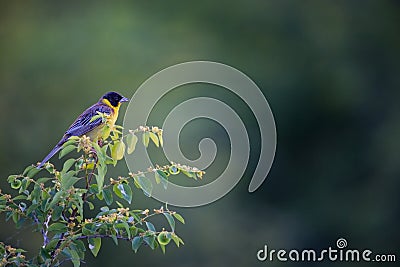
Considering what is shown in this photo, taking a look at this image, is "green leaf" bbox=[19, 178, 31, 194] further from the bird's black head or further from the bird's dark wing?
the bird's black head

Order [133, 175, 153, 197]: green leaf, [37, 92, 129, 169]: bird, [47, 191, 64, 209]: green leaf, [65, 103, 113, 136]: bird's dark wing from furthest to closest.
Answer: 1. [65, 103, 113, 136]: bird's dark wing
2. [37, 92, 129, 169]: bird
3. [133, 175, 153, 197]: green leaf
4. [47, 191, 64, 209]: green leaf

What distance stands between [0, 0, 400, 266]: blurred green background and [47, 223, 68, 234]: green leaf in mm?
4942

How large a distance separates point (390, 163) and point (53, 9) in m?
4.63

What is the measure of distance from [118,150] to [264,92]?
662 centimetres

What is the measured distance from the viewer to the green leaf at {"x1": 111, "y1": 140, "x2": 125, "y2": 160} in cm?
276

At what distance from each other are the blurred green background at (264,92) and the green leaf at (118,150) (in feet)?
16.3

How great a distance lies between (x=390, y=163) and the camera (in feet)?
31.3

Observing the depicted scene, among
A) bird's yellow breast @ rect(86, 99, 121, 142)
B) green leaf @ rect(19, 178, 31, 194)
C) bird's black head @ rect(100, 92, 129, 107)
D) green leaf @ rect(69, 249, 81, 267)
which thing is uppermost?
bird's black head @ rect(100, 92, 129, 107)

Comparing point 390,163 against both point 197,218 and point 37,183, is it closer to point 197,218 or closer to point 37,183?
point 197,218

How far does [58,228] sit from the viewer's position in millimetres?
2758

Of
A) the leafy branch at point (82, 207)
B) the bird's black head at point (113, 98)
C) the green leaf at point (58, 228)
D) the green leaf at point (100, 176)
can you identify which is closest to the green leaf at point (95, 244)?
the leafy branch at point (82, 207)

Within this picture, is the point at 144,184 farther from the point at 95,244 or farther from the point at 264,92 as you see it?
the point at 264,92

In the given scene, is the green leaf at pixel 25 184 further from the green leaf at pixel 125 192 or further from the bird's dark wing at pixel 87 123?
the bird's dark wing at pixel 87 123

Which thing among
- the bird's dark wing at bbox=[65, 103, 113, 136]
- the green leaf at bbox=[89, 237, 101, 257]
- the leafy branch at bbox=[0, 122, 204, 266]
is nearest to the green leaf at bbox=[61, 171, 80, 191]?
the leafy branch at bbox=[0, 122, 204, 266]
